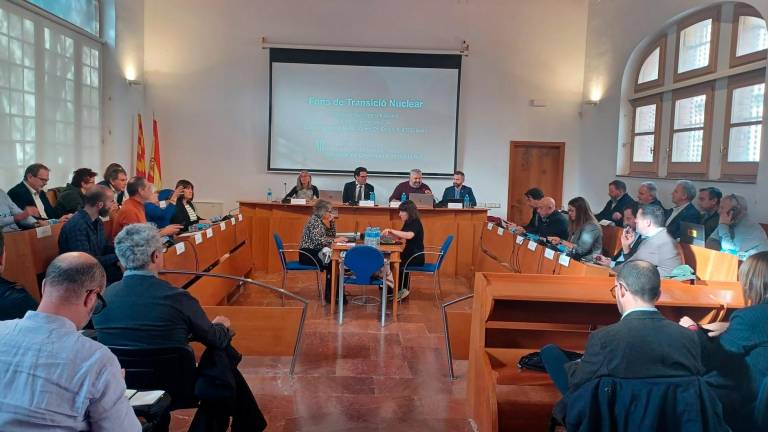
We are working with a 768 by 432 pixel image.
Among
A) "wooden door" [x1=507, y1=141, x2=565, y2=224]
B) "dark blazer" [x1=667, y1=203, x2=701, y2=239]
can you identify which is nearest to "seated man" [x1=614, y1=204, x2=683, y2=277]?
"dark blazer" [x1=667, y1=203, x2=701, y2=239]

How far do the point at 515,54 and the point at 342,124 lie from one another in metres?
3.24

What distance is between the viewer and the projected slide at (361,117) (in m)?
9.95

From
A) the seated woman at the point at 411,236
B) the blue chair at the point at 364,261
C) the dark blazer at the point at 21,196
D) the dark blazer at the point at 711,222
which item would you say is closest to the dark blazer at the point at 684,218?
the dark blazer at the point at 711,222

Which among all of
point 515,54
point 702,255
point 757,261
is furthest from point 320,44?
point 757,261

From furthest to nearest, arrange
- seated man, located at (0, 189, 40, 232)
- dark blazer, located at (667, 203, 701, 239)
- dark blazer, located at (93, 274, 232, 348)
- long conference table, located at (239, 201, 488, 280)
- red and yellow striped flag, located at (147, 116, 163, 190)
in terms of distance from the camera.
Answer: red and yellow striped flag, located at (147, 116, 163, 190), long conference table, located at (239, 201, 488, 280), dark blazer, located at (667, 203, 701, 239), seated man, located at (0, 189, 40, 232), dark blazer, located at (93, 274, 232, 348)

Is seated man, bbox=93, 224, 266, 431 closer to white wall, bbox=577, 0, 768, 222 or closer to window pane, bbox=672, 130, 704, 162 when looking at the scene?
white wall, bbox=577, 0, 768, 222

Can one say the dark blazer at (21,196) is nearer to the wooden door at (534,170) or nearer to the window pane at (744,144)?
the wooden door at (534,170)

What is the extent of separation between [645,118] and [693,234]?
3.98 m

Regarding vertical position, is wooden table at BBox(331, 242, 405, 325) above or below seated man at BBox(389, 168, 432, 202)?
below

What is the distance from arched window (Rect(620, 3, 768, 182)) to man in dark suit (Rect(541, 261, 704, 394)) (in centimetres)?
481

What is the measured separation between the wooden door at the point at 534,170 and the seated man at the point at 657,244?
6.18 metres

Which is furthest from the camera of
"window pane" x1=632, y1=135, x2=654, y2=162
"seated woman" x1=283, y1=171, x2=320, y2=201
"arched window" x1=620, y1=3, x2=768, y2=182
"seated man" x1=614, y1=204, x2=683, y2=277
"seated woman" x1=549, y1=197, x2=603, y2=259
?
"seated woman" x1=283, y1=171, x2=320, y2=201

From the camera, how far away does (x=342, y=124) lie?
10039mm

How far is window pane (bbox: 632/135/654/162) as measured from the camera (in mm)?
8448
